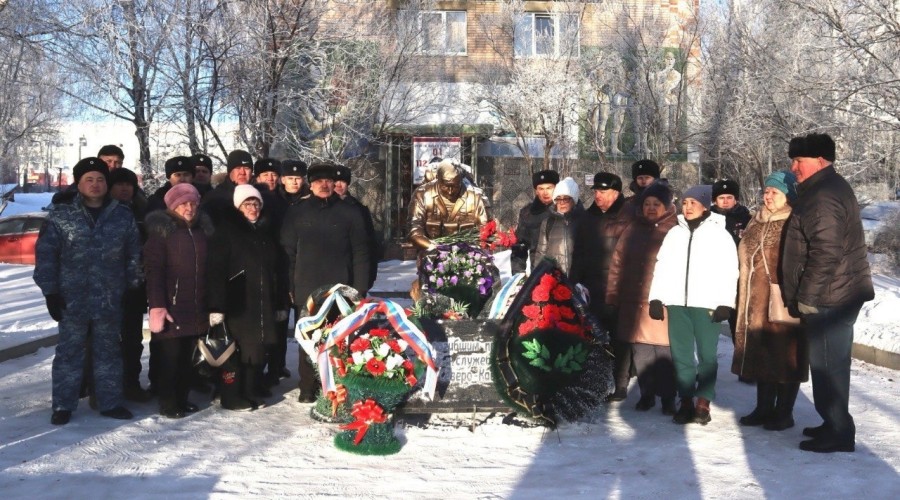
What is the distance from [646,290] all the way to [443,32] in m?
17.9

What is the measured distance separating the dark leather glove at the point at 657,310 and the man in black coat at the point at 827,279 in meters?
1.00

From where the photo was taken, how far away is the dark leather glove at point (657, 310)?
274 inches

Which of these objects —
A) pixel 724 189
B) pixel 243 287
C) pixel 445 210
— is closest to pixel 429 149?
pixel 724 189

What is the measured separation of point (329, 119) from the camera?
63.2ft

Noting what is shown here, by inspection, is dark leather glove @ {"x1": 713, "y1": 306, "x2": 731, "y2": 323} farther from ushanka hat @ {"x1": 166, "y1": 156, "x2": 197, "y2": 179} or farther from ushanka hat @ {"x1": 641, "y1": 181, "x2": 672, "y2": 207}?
A: ushanka hat @ {"x1": 166, "y1": 156, "x2": 197, "y2": 179}

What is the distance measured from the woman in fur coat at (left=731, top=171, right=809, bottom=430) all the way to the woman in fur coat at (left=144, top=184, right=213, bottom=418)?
4.14 metres

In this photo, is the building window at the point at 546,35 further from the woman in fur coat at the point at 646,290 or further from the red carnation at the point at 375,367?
the red carnation at the point at 375,367

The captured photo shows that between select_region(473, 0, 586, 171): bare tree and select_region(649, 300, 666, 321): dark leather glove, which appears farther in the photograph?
select_region(473, 0, 586, 171): bare tree

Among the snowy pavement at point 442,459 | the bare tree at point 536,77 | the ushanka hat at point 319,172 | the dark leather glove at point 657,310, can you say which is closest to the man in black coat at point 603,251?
the snowy pavement at point 442,459

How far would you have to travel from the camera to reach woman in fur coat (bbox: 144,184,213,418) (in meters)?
7.09

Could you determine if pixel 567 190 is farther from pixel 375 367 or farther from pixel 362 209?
pixel 375 367

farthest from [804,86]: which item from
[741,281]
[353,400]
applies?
A: [353,400]

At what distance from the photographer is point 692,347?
6996 millimetres

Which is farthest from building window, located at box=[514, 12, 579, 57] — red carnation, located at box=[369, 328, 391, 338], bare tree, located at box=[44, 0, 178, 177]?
red carnation, located at box=[369, 328, 391, 338]
